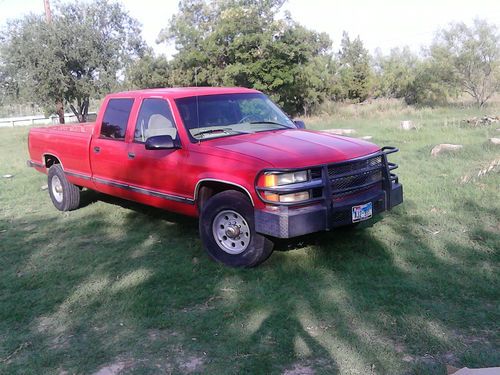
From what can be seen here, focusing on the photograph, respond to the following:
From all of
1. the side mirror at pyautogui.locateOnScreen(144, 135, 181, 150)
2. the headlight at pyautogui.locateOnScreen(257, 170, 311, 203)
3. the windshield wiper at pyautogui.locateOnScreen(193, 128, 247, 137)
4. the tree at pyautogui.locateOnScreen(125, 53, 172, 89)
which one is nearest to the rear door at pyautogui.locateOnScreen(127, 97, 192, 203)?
the side mirror at pyautogui.locateOnScreen(144, 135, 181, 150)

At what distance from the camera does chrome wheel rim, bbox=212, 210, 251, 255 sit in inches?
189

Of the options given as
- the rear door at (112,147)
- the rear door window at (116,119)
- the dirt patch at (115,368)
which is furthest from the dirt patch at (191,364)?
the rear door window at (116,119)

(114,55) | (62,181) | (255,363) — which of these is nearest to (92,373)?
(255,363)

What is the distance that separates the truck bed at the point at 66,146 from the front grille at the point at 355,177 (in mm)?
3558

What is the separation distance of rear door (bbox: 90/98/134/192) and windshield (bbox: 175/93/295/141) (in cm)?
97

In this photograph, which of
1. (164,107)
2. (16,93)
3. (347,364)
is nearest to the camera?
(347,364)

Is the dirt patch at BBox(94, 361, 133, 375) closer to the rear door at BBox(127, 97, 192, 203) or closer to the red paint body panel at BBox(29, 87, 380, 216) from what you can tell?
the red paint body panel at BBox(29, 87, 380, 216)

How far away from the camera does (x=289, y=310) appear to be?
155 inches

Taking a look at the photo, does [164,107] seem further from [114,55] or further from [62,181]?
[114,55]

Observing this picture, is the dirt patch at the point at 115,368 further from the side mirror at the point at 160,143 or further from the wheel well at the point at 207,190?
the side mirror at the point at 160,143

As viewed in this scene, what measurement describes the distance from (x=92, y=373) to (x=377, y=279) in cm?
251

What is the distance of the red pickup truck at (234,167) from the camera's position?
444cm

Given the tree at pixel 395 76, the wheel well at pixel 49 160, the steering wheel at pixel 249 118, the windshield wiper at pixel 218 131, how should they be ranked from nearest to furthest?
the windshield wiper at pixel 218 131
the steering wheel at pixel 249 118
the wheel well at pixel 49 160
the tree at pixel 395 76

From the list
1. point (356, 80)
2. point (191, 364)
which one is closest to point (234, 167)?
point (191, 364)
